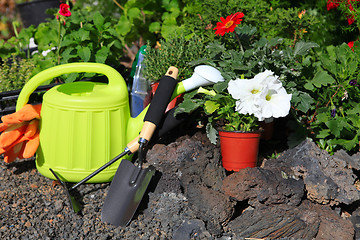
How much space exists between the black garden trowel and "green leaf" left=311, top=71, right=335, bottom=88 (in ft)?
2.36

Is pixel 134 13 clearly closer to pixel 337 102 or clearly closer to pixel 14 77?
pixel 14 77

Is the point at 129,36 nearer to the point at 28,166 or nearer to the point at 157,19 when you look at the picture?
the point at 157,19

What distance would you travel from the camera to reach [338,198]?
1.84m

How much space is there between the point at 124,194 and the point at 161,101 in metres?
0.48

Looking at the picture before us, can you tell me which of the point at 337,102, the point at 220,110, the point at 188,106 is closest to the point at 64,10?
the point at 188,106

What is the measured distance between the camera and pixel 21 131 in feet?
6.87

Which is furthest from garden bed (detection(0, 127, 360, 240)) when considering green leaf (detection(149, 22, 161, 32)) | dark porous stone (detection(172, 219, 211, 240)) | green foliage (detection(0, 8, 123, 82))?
green leaf (detection(149, 22, 161, 32))

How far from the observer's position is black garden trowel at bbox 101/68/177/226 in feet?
6.08

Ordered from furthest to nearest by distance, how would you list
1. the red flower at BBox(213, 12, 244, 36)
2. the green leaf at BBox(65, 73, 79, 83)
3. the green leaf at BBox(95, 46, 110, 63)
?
the green leaf at BBox(95, 46, 110, 63) < the green leaf at BBox(65, 73, 79, 83) < the red flower at BBox(213, 12, 244, 36)

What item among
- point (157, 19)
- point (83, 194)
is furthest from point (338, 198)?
point (157, 19)

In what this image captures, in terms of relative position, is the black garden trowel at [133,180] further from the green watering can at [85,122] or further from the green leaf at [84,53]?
the green leaf at [84,53]

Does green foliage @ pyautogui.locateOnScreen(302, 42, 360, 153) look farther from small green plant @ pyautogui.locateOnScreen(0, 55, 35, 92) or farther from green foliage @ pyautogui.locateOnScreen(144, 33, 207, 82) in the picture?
Result: small green plant @ pyautogui.locateOnScreen(0, 55, 35, 92)

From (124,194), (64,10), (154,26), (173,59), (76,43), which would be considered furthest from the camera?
(154,26)

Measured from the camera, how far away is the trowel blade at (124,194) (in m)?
1.84
